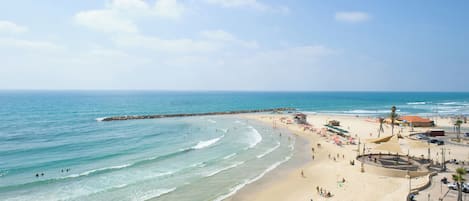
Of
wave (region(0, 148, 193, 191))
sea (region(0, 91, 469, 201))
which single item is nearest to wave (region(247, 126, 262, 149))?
sea (region(0, 91, 469, 201))

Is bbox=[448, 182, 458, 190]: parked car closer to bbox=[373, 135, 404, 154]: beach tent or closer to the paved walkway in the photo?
the paved walkway

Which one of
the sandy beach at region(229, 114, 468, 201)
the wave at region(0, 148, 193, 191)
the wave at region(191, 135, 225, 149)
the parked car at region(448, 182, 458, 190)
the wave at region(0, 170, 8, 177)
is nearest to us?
the parked car at region(448, 182, 458, 190)

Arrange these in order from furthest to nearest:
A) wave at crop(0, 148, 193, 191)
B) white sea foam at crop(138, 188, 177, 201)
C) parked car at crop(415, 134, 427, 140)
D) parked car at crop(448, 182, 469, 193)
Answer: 1. parked car at crop(415, 134, 427, 140)
2. wave at crop(0, 148, 193, 191)
3. white sea foam at crop(138, 188, 177, 201)
4. parked car at crop(448, 182, 469, 193)

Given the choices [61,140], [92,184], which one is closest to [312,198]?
[92,184]

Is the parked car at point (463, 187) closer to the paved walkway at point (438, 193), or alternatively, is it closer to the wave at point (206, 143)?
the paved walkway at point (438, 193)

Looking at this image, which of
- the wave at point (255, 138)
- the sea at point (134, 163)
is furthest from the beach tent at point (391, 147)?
the wave at point (255, 138)

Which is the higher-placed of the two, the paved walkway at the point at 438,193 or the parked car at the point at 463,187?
the parked car at the point at 463,187

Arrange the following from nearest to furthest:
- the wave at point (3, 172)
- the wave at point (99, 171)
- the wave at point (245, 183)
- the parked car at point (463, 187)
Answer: the parked car at point (463, 187) → the wave at point (245, 183) → the wave at point (99, 171) → the wave at point (3, 172)

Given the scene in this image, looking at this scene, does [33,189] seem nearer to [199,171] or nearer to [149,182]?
[149,182]

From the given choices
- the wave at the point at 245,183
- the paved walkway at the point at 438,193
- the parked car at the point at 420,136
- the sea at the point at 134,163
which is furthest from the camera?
the parked car at the point at 420,136

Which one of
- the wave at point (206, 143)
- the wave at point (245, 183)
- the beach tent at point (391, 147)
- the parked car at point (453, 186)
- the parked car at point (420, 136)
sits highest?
the beach tent at point (391, 147)

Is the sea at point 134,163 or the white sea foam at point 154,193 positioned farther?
the sea at point 134,163

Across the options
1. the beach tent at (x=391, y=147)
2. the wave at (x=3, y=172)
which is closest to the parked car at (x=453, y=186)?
the beach tent at (x=391, y=147)
